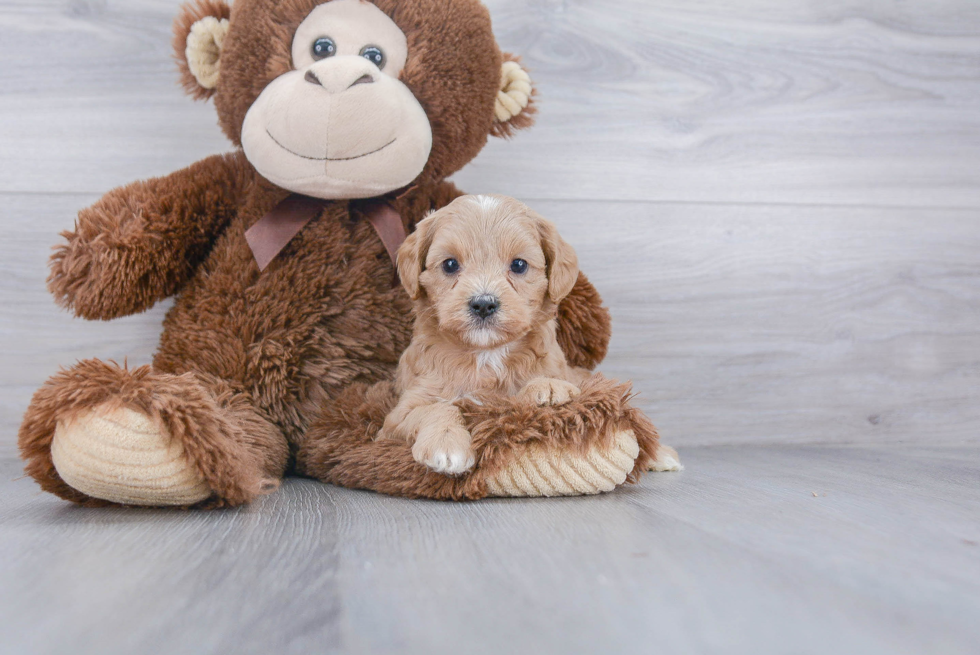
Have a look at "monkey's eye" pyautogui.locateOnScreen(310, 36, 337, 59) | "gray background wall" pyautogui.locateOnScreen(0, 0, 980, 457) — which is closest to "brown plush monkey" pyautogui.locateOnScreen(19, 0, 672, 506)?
"monkey's eye" pyautogui.locateOnScreen(310, 36, 337, 59)

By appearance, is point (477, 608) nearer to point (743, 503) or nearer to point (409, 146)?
point (743, 503)

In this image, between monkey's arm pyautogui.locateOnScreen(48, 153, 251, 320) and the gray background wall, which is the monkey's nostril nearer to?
monkey's arm pyautogui.locateOnScreen(48, 153, 251, 320)

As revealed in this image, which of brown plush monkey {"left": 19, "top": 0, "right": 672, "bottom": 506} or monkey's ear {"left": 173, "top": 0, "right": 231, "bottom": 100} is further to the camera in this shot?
monkey's ear {"left": 173, "top": 0, "right": 231, "bottom": 100}

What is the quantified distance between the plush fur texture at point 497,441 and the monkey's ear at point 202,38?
0.64m

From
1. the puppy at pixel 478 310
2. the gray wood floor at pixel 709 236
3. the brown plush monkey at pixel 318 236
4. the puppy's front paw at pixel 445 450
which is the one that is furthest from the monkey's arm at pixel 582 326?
the puppy's front paw at pixel 445 450

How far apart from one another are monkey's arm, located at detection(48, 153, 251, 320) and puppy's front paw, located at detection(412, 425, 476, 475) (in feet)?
1.77

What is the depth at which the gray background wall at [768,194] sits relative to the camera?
1552mm

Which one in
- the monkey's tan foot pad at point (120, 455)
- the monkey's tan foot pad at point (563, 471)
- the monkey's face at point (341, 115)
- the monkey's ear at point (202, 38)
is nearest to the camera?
the monkey's tan foot pad at point (120, 455)

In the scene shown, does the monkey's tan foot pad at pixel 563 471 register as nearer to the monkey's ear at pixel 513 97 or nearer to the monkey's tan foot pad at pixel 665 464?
the monkey's tan foot pad at pixel 665 464

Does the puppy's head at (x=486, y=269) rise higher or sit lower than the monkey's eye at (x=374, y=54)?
lower

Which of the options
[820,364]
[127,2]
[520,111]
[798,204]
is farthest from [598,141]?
[127,2]

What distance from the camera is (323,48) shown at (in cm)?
112

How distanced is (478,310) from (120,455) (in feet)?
1.48

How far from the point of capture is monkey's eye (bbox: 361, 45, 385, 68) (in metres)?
1.13
